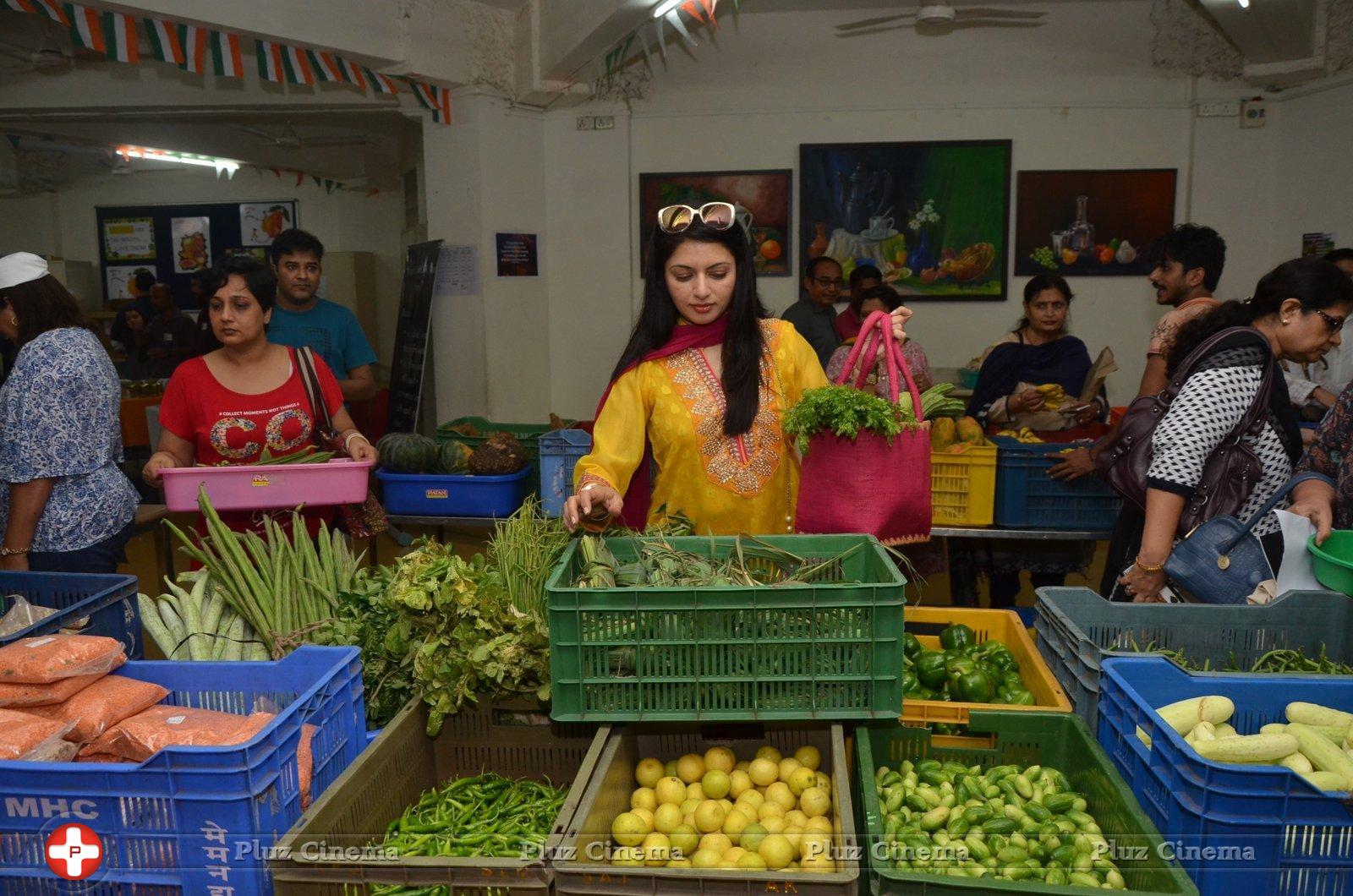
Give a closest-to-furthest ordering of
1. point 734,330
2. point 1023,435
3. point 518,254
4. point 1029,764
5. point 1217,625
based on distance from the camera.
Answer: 1. point 1029,764
2. point 1217,625
3. point 734,330
4. point 1023,435
5. point 518,254

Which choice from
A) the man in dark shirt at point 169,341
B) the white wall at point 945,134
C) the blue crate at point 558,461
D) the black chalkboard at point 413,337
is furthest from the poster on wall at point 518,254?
the man in dark shirt at point 169,341

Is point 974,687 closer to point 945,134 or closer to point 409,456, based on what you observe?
point 409,456

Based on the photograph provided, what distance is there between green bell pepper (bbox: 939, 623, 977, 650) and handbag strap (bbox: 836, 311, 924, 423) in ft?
2.04

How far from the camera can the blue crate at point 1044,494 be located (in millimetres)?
4168

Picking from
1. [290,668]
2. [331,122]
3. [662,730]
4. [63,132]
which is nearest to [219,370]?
[290,668]

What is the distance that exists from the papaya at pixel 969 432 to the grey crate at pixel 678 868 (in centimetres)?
251

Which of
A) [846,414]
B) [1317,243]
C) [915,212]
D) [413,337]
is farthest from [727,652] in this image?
[1317,243]

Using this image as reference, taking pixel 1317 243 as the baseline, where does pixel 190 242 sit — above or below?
above

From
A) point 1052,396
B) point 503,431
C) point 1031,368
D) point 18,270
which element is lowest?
point 503,431

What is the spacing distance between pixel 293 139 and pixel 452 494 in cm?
→ 707

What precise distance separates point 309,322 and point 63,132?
6.94 m

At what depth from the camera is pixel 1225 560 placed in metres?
2.45

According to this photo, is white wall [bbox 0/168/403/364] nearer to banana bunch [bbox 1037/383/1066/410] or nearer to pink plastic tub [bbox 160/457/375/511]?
banana bunch [bbox 1037/383/1066/410]

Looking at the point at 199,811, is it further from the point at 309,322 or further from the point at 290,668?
the point at 309,322
